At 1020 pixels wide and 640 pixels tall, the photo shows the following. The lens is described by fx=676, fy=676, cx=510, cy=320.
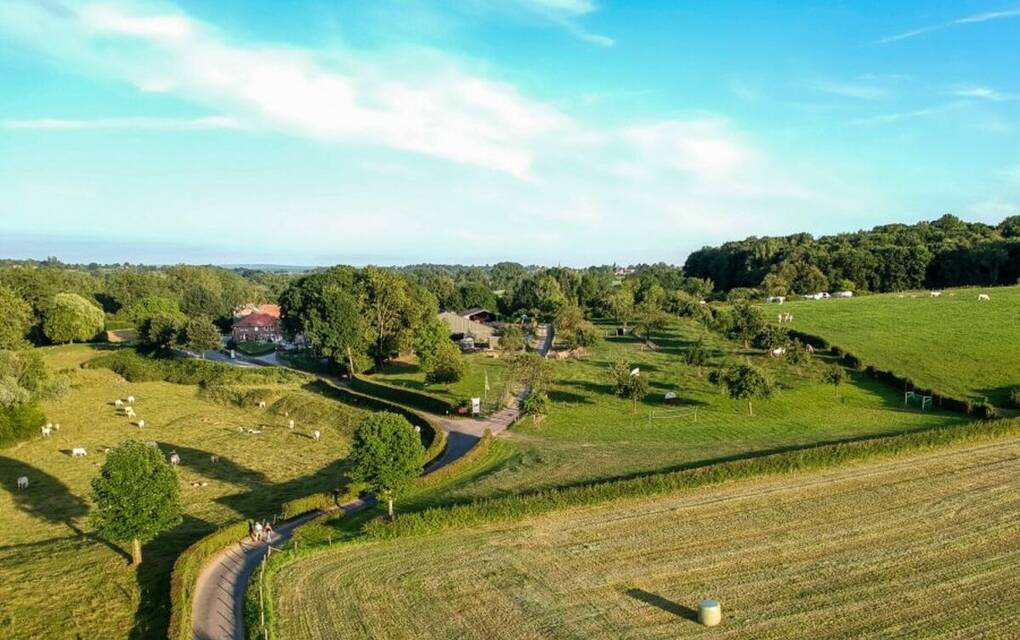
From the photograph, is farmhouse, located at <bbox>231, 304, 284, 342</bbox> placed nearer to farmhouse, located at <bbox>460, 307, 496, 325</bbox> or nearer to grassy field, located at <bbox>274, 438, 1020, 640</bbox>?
farmhouse, located at <bbox>460, 307, 496, 325</bbox>

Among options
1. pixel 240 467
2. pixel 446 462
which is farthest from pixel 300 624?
pixel 240 467

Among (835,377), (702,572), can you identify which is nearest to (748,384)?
(835,377)

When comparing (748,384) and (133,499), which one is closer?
(133,499)

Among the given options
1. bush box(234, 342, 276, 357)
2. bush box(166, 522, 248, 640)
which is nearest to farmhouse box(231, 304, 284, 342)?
bush box(234, 342, 276, 357)

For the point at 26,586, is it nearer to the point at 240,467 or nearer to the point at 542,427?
the point at 240,467

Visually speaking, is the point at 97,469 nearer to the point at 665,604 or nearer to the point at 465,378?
the point at 465,378
